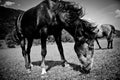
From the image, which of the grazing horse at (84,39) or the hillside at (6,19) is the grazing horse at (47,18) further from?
the hillside at (6,19)

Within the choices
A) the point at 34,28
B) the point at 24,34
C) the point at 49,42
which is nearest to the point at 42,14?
the point at 34,28

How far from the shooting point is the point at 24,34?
225 inches

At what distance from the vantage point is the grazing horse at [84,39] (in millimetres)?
3328

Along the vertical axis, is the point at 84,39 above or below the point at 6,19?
below

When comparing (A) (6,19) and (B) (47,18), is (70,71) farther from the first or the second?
(A) (6,19)

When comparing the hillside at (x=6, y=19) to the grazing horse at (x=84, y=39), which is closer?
the grazing horse at (x=84, y=39)

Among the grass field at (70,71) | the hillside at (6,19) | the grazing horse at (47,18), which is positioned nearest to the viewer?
the grass field at (70,71)

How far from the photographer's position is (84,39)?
3.50m

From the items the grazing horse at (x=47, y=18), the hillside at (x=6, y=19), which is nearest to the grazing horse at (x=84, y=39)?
the grazing horse at (x=47, y=18)

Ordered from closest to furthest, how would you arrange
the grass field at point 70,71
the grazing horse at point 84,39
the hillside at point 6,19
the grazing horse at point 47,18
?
the grazing horse at point 84,39
the grass field at point 70,71
the grazing horse at point 47,18
the hillside at point 6,19

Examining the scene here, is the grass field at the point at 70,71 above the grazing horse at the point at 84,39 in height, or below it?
below

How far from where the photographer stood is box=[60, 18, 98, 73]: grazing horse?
333cm

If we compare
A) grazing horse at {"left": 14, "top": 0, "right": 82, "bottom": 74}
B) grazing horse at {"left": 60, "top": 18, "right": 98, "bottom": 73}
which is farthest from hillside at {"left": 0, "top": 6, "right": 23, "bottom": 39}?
grazing horse at {"left": 60, "top": 18, "right": 98, "bottom": 73}

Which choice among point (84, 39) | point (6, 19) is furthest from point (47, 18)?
point (6, 19)
